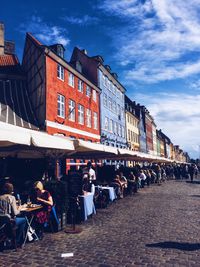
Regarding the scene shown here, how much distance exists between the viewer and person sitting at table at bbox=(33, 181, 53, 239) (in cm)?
725

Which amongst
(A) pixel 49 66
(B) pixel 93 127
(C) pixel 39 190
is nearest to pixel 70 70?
(A) pixel 49 66

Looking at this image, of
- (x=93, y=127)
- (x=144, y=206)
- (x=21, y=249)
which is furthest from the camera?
(x=93, y=127)

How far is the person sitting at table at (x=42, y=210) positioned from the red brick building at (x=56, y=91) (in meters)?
13.6

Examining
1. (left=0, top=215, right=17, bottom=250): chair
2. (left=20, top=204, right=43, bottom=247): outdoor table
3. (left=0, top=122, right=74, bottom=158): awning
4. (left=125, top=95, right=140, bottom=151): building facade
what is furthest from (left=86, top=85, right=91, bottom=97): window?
(left=0, top=215, right=17, bottom=250): chair

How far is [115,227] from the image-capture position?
8273 mm

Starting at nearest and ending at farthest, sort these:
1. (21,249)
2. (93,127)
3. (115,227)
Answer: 1. (21,249)
2. (115,227)
3. (93,127)

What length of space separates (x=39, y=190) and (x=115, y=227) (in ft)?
8.70

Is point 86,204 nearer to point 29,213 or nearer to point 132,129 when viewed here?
point 29,213

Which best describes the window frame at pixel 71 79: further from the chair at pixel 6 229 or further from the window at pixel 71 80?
the chair at pixel 6 229

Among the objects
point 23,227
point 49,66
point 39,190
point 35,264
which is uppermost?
point 49,66

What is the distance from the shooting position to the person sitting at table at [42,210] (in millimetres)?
7254

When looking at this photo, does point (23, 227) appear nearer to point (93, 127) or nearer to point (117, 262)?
point (117, 262)

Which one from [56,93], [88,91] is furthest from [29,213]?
[88,91]

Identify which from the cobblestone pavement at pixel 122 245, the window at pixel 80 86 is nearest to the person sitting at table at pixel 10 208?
the cobblestone pavement at pixel 122 245
